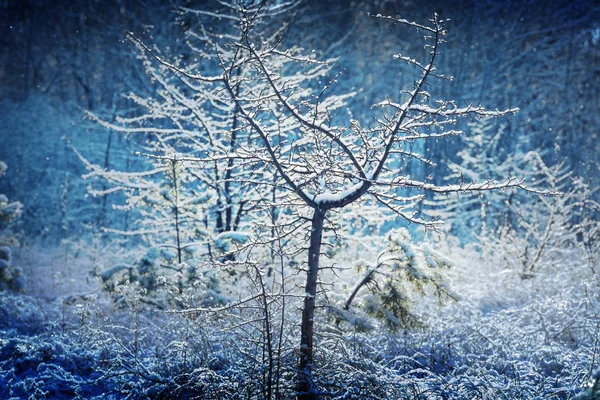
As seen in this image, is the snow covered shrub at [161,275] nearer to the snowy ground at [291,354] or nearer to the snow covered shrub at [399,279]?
the snowy ground at [291,354]

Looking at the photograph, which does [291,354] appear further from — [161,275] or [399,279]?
[161,275]

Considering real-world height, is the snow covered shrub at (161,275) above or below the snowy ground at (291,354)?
above

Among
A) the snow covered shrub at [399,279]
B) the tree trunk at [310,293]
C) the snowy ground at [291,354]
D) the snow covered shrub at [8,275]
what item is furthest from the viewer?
the snow covered shrub at [8,275]

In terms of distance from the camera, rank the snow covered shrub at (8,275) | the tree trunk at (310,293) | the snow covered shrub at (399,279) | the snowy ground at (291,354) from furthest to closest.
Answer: the snow covered shrub at (8,275) → the snow covered shrub at (399,279) → the tree trunk at (310,293) → the snowy ground at (291,354)

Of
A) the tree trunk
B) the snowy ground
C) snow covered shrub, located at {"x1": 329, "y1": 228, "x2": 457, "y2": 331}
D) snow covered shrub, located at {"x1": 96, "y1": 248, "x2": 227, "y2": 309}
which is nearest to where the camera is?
the snowy ground

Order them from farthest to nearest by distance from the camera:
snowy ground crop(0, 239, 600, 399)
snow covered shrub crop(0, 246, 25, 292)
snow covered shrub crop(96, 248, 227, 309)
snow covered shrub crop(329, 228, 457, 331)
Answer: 1. snow covered shrub crop(0, 246, 25, 292)
2. snow covered shrub crop(96, 248, 227, 309)
3. snow covered shrub crop(329, 228, 457, 331)
4. snowy ground crop(0, 239, 600, 399)

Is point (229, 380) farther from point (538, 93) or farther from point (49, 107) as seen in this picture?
point (538, 93)

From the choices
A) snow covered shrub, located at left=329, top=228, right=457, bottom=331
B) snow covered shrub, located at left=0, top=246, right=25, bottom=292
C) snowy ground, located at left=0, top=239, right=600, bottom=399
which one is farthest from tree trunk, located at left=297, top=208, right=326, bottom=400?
snow covered shrub, located at left=0, top=246, right=25, bottom=292

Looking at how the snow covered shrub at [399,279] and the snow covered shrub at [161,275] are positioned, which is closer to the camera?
the snow covered shrub at [399,279]

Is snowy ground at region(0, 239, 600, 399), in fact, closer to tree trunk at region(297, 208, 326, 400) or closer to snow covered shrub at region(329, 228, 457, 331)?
tree trunk at region(297, 208, 326, 400)

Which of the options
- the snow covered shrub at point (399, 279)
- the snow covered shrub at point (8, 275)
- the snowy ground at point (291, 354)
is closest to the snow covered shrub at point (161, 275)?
the snowy ground at point (291, 354)

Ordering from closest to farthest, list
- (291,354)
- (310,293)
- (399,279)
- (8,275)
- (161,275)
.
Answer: (310,293) < (291,354) < (399,279) < (161,275) < (8,275)

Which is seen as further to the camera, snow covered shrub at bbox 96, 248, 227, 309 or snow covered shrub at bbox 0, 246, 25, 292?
snow covered shrub at bbox 0, 246, 25, 292

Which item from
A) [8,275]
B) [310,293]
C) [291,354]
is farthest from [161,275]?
[8,275]
